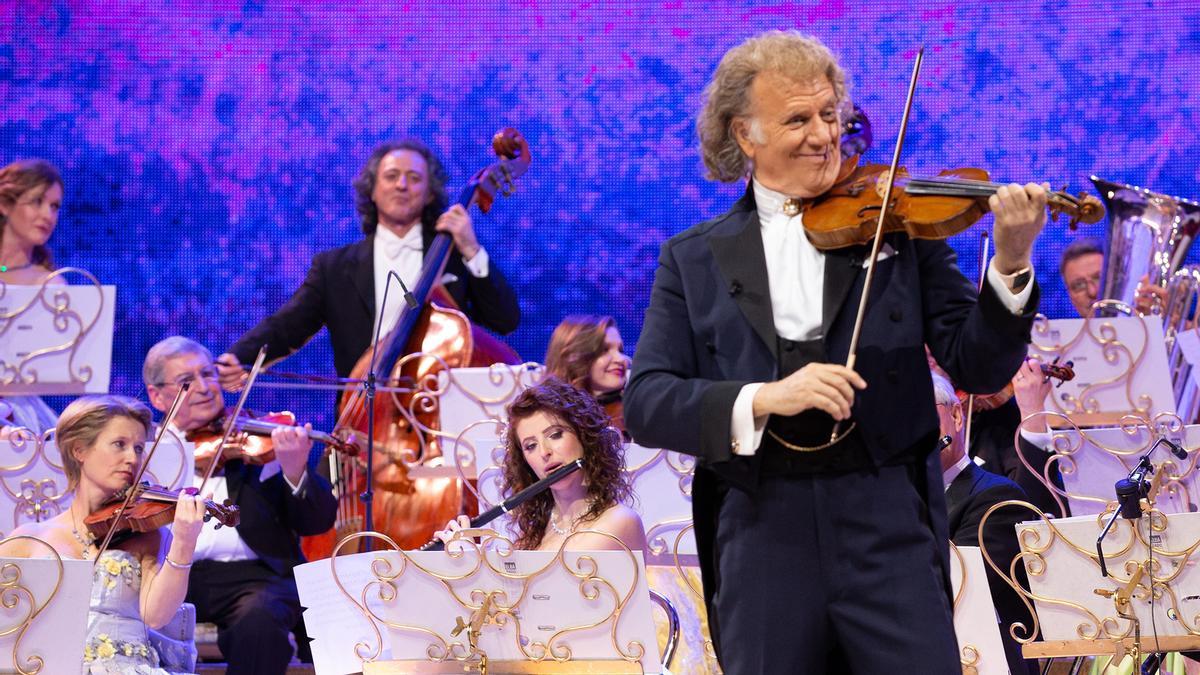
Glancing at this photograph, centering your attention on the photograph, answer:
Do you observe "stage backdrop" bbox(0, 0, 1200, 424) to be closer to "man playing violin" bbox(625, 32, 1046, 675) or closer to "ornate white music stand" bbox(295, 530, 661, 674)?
"ornate white music stand" bbox(295, 530, 661, 674)

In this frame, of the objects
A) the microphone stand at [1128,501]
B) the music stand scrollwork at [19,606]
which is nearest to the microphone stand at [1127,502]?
the microphone stand at [1128,501]

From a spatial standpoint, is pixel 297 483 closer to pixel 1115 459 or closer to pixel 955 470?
pixel 955 470

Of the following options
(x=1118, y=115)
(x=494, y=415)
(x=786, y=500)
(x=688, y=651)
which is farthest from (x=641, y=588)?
(x=1118, y=115)

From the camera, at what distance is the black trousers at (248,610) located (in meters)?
3.83

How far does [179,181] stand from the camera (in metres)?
5.98

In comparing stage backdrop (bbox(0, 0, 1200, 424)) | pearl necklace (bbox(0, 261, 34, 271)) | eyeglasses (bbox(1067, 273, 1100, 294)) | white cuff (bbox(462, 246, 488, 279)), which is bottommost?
eyeglasses (bbox(1067, 273, 1100, 294))

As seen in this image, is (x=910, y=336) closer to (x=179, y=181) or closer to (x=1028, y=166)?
(x=1028, y=166)

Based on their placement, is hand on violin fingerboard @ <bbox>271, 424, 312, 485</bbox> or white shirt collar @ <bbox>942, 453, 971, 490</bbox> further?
hand on violin fingerboard @ <bbox>271, 424, 312, 485</bbox>

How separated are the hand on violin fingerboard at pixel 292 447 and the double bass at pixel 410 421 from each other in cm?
15

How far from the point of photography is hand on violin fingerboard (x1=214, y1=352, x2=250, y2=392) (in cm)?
442

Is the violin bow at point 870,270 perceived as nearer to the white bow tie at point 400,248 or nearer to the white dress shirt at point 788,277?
the white dress shirt at point 788,277

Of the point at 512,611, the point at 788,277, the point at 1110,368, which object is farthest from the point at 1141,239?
the point at 788,277

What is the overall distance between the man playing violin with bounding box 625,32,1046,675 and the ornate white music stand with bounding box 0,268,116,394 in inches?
102

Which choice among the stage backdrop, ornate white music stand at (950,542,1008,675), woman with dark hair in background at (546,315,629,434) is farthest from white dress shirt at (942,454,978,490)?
the stage backdrop
